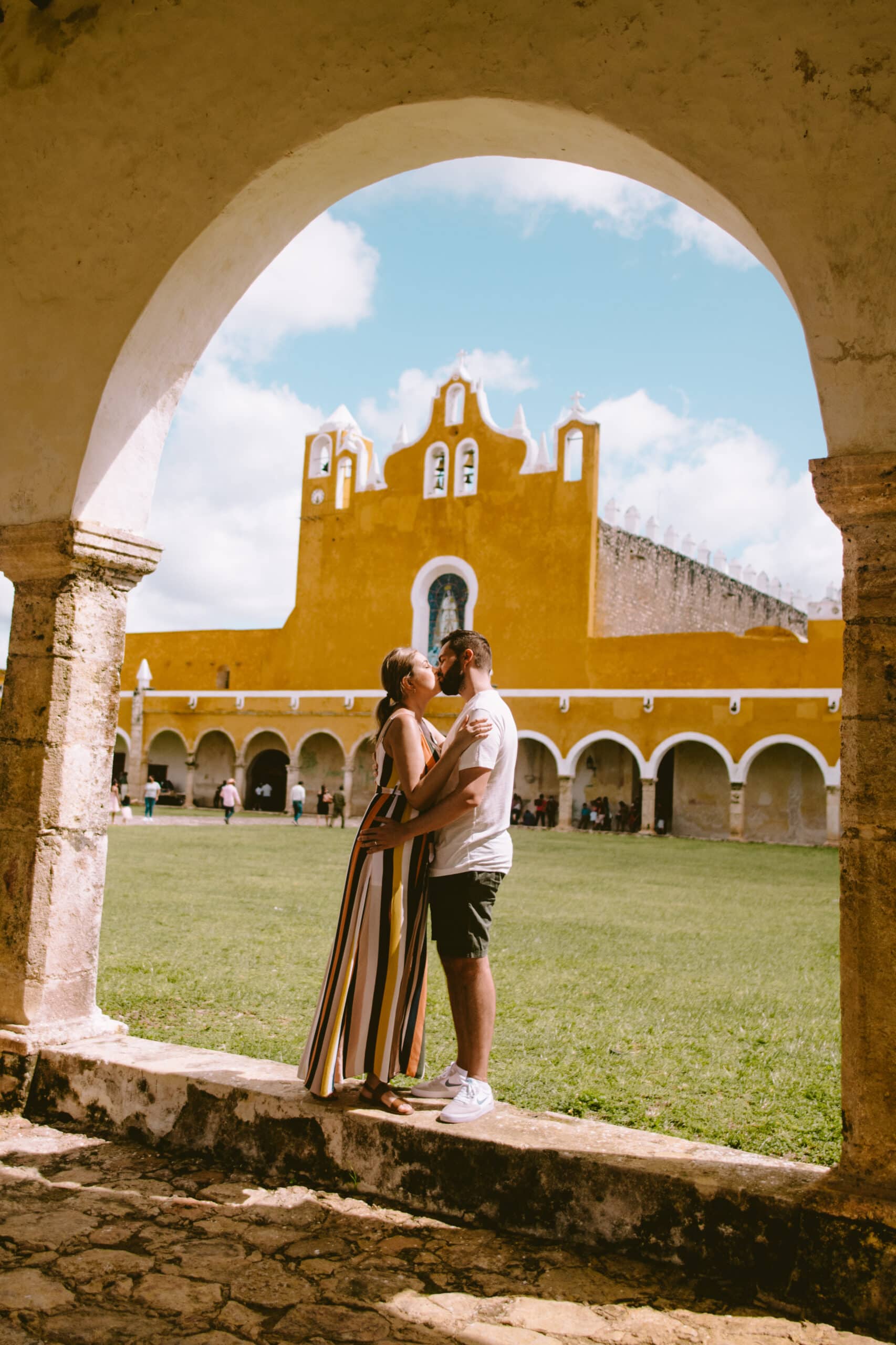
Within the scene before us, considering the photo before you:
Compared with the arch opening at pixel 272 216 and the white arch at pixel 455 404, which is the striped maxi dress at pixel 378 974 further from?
the white arch at pixel 455 404

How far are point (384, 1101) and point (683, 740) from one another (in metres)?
22.2

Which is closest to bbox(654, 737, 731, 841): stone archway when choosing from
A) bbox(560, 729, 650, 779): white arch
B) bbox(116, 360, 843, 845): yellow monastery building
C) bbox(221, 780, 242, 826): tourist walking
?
bbox(116, 360, 843, 845): yellow monastery building

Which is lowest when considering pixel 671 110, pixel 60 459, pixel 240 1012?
pixel 240 1012

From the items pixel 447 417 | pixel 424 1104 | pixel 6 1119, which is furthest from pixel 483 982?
pixel 447 417

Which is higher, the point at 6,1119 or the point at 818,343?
the point at 818,343

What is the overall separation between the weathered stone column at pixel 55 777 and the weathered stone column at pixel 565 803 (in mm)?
21538

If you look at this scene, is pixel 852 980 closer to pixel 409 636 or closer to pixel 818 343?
pixel 818 343

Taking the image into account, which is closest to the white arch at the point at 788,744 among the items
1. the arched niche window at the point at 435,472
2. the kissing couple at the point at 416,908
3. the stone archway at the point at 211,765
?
the arched niche window at the point at 435,472

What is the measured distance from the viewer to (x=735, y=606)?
34.9 meters

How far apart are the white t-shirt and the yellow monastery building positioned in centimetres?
2049

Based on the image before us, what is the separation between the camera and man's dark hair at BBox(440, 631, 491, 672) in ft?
9.73

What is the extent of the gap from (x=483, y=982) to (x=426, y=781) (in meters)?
0.54

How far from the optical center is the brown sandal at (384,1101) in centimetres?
274

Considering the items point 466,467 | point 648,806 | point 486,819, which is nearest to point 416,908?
point 486,819
